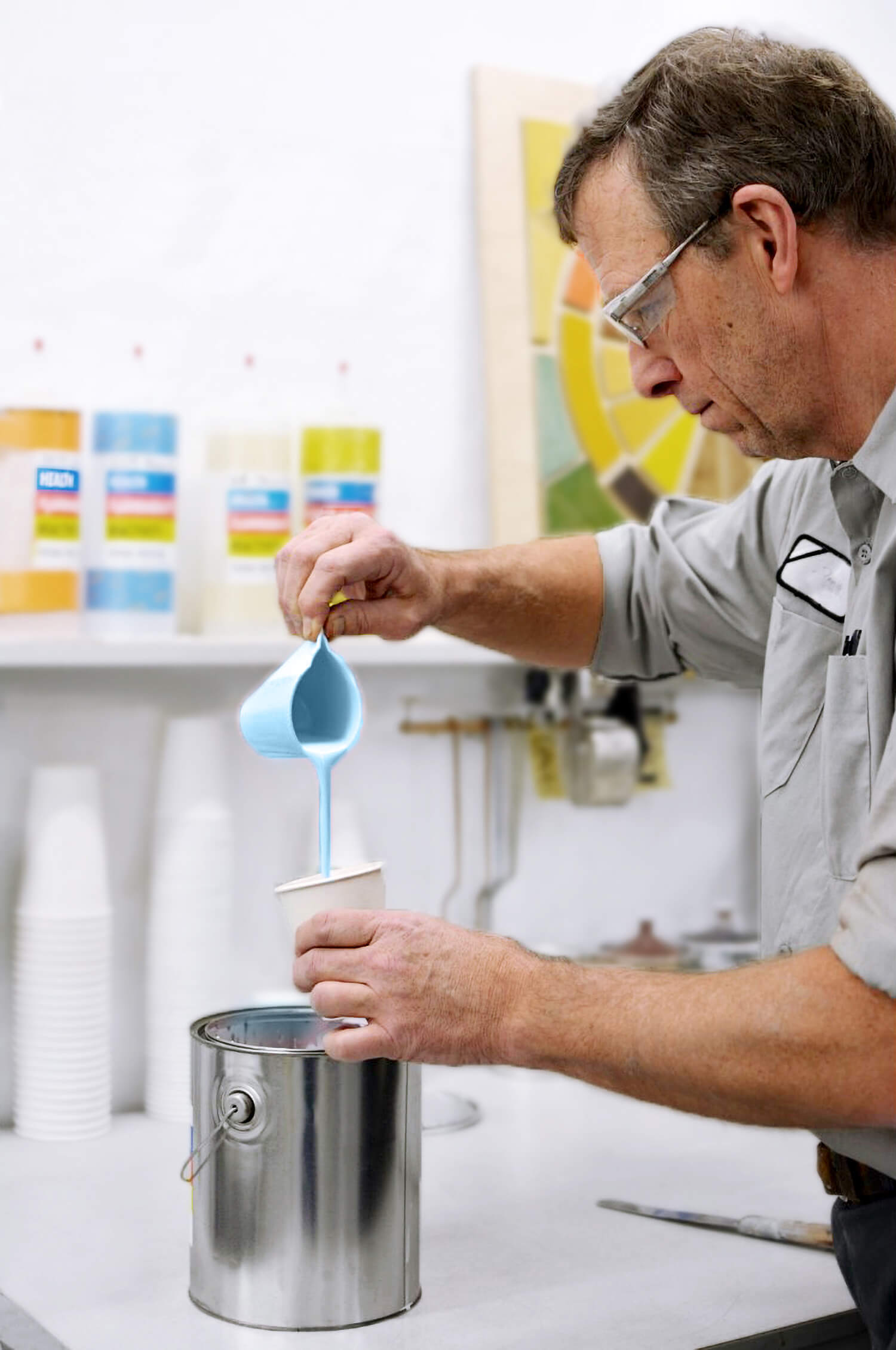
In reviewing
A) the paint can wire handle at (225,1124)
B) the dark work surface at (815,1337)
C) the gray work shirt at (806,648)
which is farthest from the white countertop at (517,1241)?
the gray work shirt at (806,648)

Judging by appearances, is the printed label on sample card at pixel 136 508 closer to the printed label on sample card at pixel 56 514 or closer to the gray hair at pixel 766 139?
the printed label on sample card at pixel 56 514

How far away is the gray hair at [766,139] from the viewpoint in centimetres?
104

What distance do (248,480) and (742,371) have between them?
685mm

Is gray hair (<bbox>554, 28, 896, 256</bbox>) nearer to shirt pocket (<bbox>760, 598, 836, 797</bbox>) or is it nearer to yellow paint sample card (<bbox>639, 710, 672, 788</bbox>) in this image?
shirt pocket (<bbox>760, 598, 836, 797</bbox>)

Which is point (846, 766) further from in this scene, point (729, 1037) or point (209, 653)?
point (209, 653)

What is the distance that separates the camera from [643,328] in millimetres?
1144

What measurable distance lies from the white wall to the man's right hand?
0.45 metres

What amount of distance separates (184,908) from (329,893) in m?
0.61

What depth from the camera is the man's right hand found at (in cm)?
→ 119

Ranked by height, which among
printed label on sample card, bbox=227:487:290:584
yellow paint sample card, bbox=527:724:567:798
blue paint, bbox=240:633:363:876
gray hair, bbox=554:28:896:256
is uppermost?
gray hair, bbox=554:28:896:256

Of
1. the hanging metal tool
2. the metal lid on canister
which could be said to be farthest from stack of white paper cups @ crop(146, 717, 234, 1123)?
the metal lid on canister

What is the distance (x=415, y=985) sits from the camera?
38.8 inches

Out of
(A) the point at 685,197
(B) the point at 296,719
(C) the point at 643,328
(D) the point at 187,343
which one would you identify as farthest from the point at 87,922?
(A) the point at 685,197

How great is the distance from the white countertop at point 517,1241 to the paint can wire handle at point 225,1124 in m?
0.12
